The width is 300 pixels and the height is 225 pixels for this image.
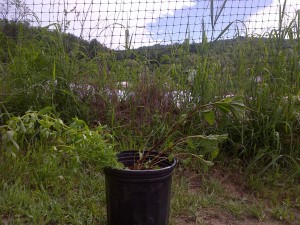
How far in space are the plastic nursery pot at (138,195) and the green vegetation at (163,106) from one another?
1.15ft

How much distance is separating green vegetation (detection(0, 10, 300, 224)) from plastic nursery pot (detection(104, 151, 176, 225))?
35cm

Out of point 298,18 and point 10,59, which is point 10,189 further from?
point 298,18

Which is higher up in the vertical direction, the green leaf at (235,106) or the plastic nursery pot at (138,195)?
the green leaf at (235,106)

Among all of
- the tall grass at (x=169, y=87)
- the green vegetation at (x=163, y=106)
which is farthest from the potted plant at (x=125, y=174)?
the tall grass at (x=169, y=87)

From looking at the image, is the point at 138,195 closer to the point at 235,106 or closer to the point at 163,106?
the point at 235,106

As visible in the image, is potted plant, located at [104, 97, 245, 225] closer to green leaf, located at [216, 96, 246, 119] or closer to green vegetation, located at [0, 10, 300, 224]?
green leaf, located at [216, 96, 246, 119]

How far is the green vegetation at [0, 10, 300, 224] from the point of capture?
2.59 meters

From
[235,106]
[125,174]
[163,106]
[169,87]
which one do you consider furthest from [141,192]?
[169,87]

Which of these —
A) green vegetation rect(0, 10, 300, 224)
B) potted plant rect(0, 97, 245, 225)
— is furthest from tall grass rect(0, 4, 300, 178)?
potted plant rect(0, 97, 245, 225)

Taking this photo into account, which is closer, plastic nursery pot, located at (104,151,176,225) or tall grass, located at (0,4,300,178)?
plastic nursery pot, located at (104,151,176,225)

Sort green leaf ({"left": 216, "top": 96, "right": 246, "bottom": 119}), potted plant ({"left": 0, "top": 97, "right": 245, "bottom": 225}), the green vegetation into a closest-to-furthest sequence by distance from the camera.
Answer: potted plant ({"left": 0, "top": 97, "right": 245, "bottom": 225}) < green leaf ({"left": 216, "top": 96, "right": 246, "bottom": 119}) < the green vegetation

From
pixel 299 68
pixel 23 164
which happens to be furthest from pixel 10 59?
pixel 299 68

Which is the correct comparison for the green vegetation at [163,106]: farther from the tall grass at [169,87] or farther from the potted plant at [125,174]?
the potted plant at [125,174]

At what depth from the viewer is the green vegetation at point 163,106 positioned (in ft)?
8.51
